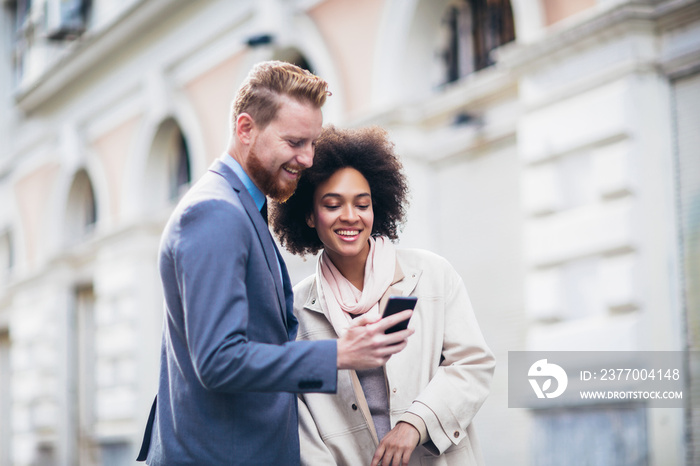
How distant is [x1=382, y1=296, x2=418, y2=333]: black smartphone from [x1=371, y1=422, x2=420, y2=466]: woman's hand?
1.56 ft

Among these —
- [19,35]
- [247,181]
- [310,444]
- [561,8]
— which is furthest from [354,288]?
[19,35]

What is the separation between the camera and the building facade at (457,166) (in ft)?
22.3

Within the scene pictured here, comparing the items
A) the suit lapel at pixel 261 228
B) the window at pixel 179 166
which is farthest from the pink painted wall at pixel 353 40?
the suit lapel at pixel 261 228

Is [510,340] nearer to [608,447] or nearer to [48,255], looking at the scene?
[608,447]

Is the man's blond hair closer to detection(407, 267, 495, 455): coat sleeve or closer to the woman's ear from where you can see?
the woman's ear

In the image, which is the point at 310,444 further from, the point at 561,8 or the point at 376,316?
the point at 561,8

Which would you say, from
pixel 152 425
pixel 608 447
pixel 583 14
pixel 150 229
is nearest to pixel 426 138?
pixel 583 14

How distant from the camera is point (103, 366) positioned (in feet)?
46.0

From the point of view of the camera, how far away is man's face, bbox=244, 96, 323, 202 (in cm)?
282

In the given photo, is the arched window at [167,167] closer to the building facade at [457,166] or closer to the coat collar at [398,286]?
the building facade at [457,166]

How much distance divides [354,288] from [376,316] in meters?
0.32

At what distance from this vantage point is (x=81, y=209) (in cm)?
1582

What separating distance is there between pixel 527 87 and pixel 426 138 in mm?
1777

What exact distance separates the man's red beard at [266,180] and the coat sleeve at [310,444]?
77cm
